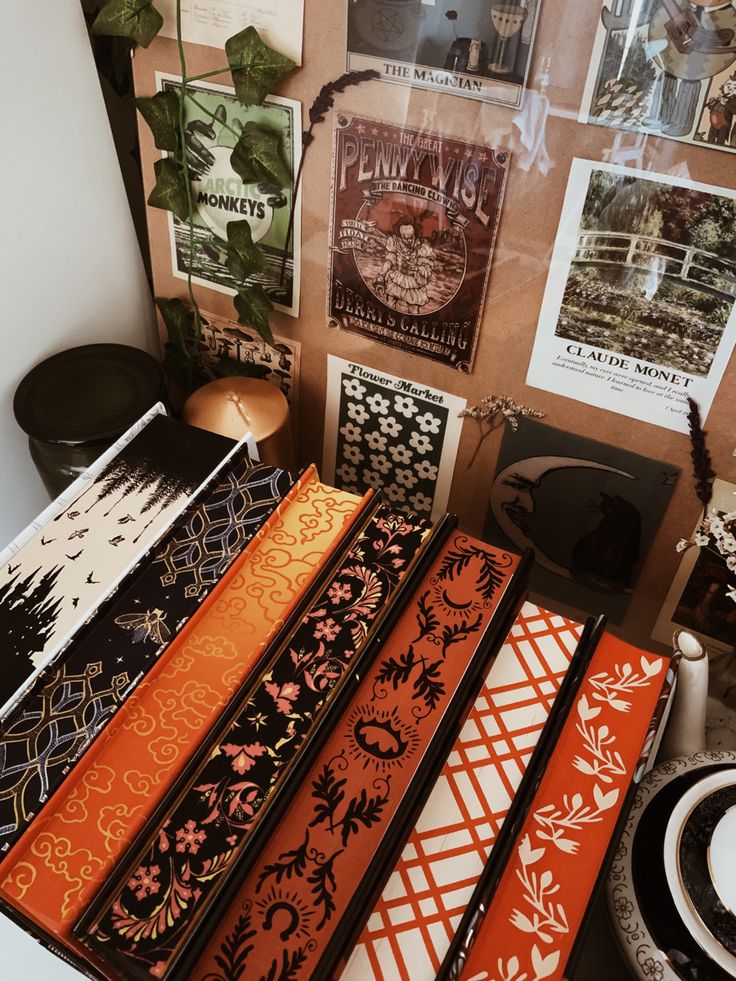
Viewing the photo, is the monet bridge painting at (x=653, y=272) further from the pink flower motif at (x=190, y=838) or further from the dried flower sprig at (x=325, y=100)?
the pink flower motif at (x=190, y=838)

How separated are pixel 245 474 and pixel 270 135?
1.12 ft

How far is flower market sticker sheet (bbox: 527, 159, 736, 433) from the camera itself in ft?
2.14

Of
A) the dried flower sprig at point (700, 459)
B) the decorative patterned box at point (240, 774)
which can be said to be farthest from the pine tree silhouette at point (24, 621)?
the dried flower sprig at point (700, 459)

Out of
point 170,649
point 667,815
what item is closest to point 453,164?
point 170,649

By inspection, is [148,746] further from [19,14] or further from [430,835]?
[19,14]

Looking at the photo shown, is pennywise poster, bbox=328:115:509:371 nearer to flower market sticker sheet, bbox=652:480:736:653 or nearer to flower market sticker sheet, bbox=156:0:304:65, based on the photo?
flower market sticker sheet, bbox=156:0:304:65

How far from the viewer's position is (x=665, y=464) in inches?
31.2

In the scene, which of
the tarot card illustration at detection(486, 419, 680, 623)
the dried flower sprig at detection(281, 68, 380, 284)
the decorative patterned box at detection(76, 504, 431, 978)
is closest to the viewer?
the decorative patterned box at detection(76, 504, 431, 978)

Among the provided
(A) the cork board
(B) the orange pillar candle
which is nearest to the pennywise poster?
(A) the cork board

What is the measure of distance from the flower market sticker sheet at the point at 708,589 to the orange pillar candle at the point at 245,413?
45 centimetres

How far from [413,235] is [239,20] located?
0.26m

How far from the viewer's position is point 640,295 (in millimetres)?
707

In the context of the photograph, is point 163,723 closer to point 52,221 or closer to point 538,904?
point 538,904

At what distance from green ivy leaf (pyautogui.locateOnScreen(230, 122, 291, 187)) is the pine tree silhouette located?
43cm
